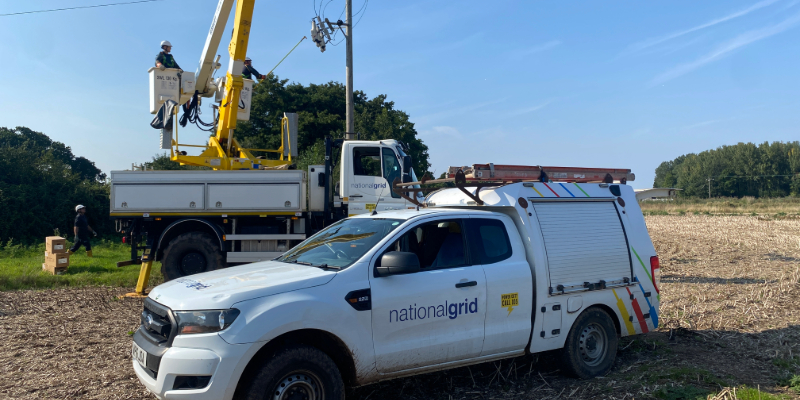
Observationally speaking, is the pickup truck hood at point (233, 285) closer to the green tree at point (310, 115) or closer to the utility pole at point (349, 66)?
the utility pole at point (349, 66)

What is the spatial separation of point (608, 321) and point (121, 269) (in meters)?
12.3

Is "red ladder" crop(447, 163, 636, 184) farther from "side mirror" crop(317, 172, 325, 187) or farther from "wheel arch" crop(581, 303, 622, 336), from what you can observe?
"side mirror" crop(317, 172, 325, 187)

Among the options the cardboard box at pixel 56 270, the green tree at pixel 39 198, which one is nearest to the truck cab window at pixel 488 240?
the cardboard box at pixel 56 270

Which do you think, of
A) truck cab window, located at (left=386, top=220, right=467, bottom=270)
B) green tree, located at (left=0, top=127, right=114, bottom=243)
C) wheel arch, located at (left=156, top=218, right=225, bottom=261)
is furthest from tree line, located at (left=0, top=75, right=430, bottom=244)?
truck cab window, located at (left=386, top=220, right=467, bottom=270)

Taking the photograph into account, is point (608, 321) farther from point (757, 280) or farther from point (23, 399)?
point (757, 280)

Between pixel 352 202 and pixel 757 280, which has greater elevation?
pixel 352 202

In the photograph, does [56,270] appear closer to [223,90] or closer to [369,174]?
[223,90]

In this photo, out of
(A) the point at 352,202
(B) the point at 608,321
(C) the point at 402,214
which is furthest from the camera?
(A) the point at 352,202

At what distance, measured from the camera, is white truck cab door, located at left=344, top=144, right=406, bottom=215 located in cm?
1084

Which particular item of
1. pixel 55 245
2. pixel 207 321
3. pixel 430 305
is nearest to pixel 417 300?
pixel 430 305

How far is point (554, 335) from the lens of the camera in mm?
5203

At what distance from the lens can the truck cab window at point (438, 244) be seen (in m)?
4.76

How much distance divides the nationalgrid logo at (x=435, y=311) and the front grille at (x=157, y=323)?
1.67 meters

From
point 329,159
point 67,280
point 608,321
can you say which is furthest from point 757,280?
point 67,280
